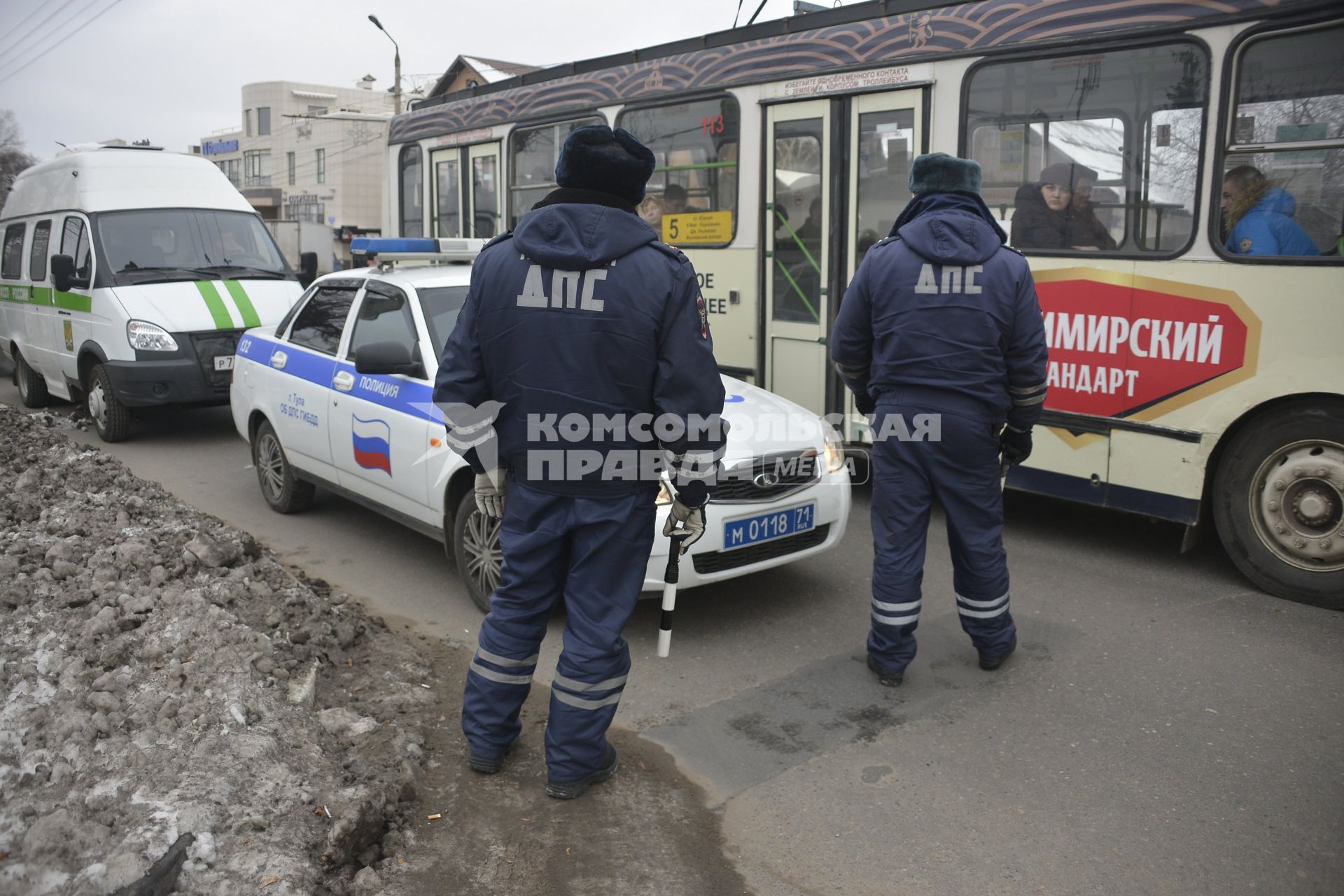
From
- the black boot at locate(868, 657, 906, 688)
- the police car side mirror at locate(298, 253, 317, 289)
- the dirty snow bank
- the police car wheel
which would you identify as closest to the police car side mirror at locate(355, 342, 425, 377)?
the police car wheel

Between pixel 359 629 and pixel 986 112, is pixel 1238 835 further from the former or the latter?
pixel 986 112

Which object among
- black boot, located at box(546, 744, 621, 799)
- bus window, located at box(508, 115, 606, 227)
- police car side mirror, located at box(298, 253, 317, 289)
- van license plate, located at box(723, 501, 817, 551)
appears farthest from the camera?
police car side mirror, located at box(298, 253, 317, 289)

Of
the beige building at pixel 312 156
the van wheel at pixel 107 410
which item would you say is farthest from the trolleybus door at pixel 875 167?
the beige building at pixel 312 156

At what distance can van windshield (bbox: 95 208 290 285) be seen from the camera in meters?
10.1

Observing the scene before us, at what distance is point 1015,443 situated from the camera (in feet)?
14.7

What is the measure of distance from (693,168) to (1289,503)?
15.6 ft

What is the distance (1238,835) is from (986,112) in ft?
14.7

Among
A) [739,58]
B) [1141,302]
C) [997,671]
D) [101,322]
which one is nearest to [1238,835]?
[997,671]

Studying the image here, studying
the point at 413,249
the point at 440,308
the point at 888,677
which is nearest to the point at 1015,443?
the point at 888,677

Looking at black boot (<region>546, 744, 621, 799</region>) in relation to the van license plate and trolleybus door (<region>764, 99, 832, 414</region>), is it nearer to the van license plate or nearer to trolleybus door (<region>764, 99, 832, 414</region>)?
the van license plate

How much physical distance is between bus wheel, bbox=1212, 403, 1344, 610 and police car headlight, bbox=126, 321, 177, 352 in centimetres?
835

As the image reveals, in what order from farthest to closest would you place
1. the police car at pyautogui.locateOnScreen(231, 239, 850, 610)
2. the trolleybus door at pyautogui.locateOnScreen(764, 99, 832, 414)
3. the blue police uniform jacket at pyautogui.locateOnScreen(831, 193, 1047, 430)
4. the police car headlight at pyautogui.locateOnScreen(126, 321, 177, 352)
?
the police car headlight at pyautogui.locateOnScreen(126, 321, 177, 352)
the trolleybus door at pyautogui.locateOnScreen(764, 99, 832, 414)
the police car at pyautogui.locateOnScreen(231, 239, 850, 610)
the blue police uniform jacket at pyautogui.locateOnScreen(831, 193, 1047, 430)

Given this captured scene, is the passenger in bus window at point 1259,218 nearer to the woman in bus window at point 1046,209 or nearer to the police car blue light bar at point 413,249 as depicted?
the woman in bus window at point 1046,209

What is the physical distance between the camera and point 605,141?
337cm
